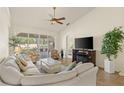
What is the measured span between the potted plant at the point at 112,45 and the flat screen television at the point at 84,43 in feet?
4.50

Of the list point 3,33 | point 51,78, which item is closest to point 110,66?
point 51,78

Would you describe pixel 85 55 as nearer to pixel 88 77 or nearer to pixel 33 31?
pixel 33 31

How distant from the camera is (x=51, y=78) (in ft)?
6.93

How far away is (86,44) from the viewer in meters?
6.43

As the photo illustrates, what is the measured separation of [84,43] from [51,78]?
4.63m

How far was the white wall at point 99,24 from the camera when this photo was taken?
4.93m

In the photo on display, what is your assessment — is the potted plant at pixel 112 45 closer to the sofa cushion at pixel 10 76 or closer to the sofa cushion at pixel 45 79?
the sofa cushion at pixel 45 79

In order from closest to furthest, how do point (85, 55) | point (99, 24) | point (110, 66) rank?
1. point (110, 66)
2. point (99, 24)
3. point (85, 55)

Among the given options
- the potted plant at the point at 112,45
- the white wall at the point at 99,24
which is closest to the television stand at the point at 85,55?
the white wall at the point at 99,24

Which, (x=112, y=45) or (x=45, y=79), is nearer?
(x=45, y=79)

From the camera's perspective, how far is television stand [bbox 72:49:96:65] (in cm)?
599
